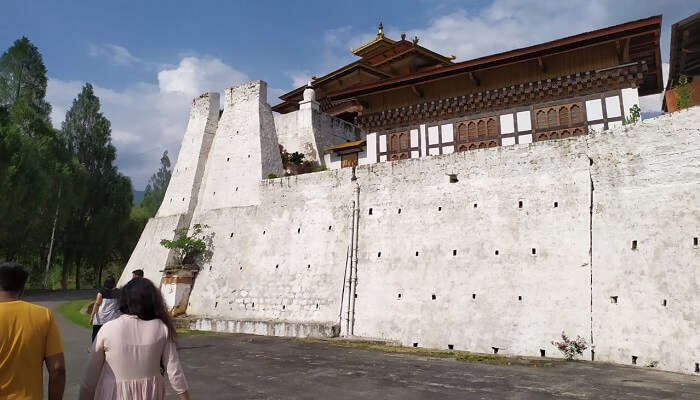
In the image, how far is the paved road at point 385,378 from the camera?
26.2 feet

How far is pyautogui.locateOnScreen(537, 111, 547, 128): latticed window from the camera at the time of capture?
17359mm

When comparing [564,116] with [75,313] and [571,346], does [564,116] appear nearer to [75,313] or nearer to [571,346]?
[571,346]

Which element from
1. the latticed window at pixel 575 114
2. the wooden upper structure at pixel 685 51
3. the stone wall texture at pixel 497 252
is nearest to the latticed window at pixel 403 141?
the stone wall texture at pixel 497 252

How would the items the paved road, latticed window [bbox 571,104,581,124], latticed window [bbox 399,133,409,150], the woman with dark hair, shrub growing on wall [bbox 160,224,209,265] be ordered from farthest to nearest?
shrub growing on wall [bbox 160,224,209,265], latticed window [bbox 399,133,409,150], latticed window [bbox 571,104,581,124], the paved road, the woman with dark hair

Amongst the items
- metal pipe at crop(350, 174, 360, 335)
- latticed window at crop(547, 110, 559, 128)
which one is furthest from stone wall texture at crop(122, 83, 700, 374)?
latticed window at crop(547, 110, 559, 128)

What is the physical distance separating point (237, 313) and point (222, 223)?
4.69 metres

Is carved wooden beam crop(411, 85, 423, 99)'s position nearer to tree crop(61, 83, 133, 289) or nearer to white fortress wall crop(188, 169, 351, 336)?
white fortress wall crop(188, 169, 351, 336)

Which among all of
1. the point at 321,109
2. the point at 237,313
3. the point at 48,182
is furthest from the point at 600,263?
the point at 48,182

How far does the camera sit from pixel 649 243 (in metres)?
12.4

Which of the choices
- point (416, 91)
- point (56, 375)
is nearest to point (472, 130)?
point (416, 91)

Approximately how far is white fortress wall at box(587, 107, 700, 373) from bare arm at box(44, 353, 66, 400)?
41.2 ft

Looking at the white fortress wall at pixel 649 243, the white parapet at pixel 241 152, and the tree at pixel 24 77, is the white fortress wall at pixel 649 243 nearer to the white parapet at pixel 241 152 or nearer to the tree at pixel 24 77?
the white parapet at pixel 241 152

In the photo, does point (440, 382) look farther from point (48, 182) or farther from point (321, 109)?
point (48, 182)

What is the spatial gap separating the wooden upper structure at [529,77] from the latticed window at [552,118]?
57 cm
